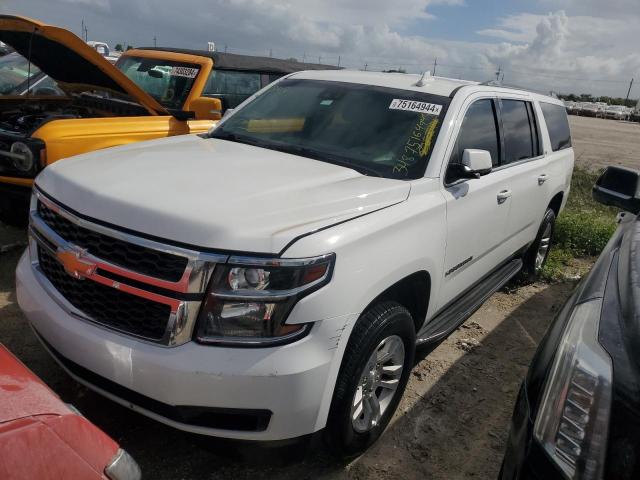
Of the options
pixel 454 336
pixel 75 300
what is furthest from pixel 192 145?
pixel 454 336

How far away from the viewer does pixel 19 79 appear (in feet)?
20.4

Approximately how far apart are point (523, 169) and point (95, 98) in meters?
4.38

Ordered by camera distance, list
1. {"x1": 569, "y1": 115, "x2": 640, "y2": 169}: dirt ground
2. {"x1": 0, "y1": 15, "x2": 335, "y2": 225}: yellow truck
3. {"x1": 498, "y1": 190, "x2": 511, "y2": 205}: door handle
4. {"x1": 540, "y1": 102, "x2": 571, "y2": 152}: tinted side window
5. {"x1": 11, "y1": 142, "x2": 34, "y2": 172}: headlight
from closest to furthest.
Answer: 1. {"x1": 498, "y1": 190, "x2": 511, "y2": 205}: door handle
2. {"x1": 11, "y1": 142, "x2": 34, "y2": 172}: headlight
3. {"x1": 0, "y1": 15, "x2": 335, "y2": 225}: yellow truck
4. {"x1": 540, "y1": 102, "x2": 571, "y2": 152}: tinted side window
5. {"x1": 569, "y1": 115, "x2": 640, "y2": 169}: dirt ground

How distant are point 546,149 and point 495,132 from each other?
4.18ft

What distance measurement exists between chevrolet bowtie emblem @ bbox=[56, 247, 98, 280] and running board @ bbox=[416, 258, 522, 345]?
1756 mm

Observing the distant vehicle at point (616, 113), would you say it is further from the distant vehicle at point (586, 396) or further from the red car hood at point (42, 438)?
the red car hood at point (42, 438)

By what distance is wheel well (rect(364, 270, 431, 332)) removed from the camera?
266 centimetres

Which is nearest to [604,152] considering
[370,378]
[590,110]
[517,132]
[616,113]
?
[517,132]

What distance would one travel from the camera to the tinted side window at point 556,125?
502 centimetres

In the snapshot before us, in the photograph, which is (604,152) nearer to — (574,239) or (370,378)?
(574,239)

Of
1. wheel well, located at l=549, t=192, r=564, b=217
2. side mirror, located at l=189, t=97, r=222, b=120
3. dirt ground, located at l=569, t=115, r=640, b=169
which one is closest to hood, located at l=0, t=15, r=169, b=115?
side mirror, located at l=189, t=97, r=222, b=120

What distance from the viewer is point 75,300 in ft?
Answer: 7.57

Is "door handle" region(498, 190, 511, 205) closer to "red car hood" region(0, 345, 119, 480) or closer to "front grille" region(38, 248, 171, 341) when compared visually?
"front grille" region(38, 248, 171, 341)

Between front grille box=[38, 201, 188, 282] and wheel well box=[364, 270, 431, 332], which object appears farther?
wheel well box=[364, 270, 431, 332]
